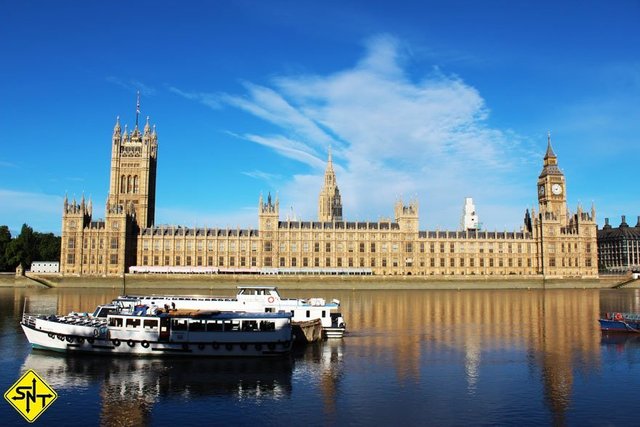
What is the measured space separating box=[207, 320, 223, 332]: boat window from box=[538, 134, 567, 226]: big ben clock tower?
12587 centimetres

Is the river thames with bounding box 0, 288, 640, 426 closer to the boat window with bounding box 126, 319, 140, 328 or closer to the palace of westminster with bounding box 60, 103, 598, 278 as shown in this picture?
the boat window with bounding box 126, 319, 140, 328

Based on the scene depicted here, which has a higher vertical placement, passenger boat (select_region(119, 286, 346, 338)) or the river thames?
passenger boat (select_region(119, 286, 346, 338))

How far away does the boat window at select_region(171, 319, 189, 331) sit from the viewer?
1710 inches

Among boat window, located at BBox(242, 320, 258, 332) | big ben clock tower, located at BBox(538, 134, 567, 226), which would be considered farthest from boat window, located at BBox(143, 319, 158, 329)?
big ben clock tower, located at BBox(538, 134, 567, 226)

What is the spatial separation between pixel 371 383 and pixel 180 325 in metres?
15.5

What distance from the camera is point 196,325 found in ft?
143

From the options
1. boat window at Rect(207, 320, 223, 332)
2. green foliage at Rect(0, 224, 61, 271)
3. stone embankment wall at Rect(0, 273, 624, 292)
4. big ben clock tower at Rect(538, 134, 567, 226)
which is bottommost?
boat window at Rect(207, 320, 223, 332)

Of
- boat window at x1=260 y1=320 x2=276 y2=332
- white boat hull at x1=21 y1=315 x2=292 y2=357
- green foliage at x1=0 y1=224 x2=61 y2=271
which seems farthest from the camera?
green foliage at x1=0 y1=224 x2=61 y2=271

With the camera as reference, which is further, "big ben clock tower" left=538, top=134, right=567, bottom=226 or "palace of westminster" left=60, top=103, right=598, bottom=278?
"big ben clock tower" left=538, top=134, right=567, bottom=226

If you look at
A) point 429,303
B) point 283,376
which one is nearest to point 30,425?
point 283,376

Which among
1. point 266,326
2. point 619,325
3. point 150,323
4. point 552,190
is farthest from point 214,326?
point 552,190

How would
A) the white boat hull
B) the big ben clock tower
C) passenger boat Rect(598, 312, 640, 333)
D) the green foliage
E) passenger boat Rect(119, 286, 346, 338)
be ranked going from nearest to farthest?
the white boat hull → passenger boat Rect(119, 286, 346, 338) → passenger boat Rect(598, 312, 640, 333) → the green foliage → the big ben clock tower

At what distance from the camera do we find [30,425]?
27.8 m

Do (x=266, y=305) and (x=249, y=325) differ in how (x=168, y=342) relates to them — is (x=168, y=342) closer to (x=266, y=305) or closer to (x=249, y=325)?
(x=249, y=325)
